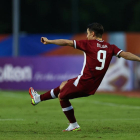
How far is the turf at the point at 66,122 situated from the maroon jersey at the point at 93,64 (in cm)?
92

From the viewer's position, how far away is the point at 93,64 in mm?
9320

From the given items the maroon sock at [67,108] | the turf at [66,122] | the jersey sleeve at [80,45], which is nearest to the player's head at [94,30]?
the jersey sleeve at [80,45]

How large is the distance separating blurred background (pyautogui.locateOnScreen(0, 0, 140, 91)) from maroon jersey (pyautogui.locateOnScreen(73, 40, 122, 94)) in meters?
14.5

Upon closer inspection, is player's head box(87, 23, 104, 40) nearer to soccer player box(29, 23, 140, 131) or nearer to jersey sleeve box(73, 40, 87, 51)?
soccer player box(29, 23, 140, 131)

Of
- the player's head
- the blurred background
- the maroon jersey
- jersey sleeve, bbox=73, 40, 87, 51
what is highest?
the player's head

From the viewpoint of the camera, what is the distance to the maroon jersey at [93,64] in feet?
30.5

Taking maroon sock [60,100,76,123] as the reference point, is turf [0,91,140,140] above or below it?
below

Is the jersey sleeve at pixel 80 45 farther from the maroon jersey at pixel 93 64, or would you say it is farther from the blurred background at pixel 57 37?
the blurred background at pixel 57 37

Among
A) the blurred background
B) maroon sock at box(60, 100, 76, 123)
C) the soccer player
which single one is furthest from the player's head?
the blurred background

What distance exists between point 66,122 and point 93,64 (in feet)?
8.41

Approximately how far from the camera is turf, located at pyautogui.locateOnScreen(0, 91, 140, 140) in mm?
9062

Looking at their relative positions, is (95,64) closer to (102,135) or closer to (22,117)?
(102,135)

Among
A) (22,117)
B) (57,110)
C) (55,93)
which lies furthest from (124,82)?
(55,93)

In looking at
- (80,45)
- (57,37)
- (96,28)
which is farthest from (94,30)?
(57,37)
